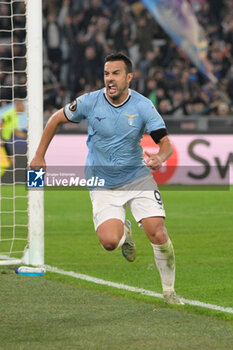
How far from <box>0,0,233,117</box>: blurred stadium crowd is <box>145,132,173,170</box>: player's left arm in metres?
12.1

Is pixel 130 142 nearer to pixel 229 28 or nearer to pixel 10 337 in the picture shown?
pixel 10 337

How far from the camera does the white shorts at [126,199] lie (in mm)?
6660

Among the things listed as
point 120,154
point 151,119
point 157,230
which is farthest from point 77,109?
point 157,230

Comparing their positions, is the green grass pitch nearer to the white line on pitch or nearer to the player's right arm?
the white line on pitch

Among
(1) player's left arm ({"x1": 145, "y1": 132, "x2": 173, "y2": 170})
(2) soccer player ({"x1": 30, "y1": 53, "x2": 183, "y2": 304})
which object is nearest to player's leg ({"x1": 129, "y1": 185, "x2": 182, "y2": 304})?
(2) soccer player ({"x1": 30, "y1": 53, "x2": 183, "y2": 304})

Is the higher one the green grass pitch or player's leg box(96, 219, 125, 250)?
player's leg box(96, 219, 125, 250)

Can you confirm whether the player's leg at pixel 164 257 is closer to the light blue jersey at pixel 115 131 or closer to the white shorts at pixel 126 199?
the white shorts at pixel 126 199

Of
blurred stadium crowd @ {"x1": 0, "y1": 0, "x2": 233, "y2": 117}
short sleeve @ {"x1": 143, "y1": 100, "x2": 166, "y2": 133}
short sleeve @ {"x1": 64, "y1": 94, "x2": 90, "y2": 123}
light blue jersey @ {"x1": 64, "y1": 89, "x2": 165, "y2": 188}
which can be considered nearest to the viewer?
short sleeve @ {"x1": 143, "y1": 100, "x2": 166, "y2": 133}

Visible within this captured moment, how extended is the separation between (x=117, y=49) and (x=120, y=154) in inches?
531

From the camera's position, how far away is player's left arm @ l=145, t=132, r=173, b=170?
6000 millimetres

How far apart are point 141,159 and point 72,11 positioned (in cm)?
1421

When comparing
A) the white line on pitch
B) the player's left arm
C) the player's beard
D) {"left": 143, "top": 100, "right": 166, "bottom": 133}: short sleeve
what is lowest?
the white line on pitch

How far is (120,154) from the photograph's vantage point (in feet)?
21.9

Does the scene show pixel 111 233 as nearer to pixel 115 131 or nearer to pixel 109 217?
pixel 109 217
